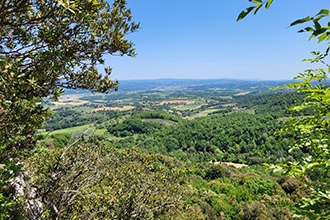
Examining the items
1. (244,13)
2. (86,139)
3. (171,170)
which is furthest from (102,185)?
(244,13)

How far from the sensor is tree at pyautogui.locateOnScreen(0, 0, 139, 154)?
3.38 m

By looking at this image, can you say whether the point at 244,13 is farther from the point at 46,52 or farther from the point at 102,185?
the point at 102,185

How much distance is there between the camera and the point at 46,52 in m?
3.73

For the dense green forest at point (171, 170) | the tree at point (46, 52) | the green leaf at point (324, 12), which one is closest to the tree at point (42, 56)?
the tree at point (46, 52)

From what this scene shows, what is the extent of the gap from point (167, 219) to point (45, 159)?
532cm

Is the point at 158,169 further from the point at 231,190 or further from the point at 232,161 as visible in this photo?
the point at 232,161

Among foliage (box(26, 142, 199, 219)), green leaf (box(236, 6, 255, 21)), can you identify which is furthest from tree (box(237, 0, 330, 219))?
foliage (box(26, 142, 199, 219))

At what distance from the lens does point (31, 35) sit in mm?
4348

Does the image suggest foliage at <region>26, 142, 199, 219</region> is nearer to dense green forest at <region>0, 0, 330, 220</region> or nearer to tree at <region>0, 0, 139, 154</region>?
dense green forest at <region>0, 0, 330, 220</region>

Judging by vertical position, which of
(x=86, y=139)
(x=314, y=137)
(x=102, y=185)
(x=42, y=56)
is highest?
(x=42, y=56)

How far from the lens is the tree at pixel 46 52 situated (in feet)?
11.1

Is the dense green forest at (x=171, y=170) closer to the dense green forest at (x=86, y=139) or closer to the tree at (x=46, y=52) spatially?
the dense green forest at (x=86, y=139)

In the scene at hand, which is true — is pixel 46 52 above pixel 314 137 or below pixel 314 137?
above

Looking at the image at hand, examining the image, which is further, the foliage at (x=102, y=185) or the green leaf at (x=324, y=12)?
the foliage at (x=102, y=185)
